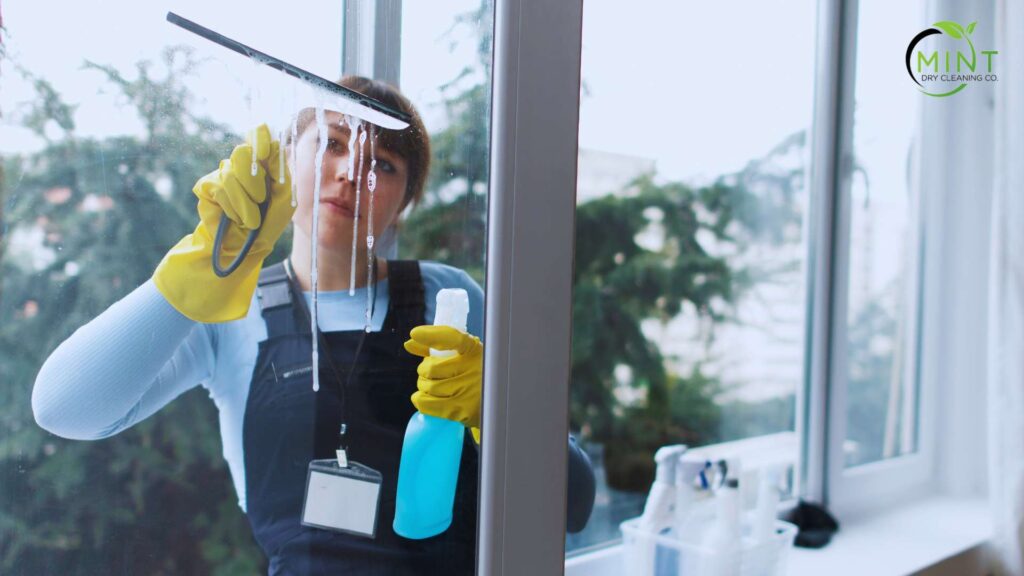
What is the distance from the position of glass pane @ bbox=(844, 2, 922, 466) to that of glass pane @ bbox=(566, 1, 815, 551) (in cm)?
14

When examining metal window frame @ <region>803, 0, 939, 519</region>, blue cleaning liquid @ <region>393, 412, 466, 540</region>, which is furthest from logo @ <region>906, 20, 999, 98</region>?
blue cleaning liquid @ <region>393, 412, 466, 540</region>

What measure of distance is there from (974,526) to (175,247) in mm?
1684

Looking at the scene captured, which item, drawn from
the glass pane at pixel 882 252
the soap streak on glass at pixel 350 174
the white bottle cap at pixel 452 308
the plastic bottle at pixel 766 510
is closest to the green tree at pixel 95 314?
the soap streak on glass at pixel 350 174

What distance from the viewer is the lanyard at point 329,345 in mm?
646

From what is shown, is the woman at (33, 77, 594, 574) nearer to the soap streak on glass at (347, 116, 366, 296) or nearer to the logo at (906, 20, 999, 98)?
the soap streak on glass at (347, 116, 366, 296)

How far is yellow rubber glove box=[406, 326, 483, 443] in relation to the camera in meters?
0.71

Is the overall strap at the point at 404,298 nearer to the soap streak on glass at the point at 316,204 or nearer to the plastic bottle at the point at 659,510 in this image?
the soap streak on glass at the point at 316,204

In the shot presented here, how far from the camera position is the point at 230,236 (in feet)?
1.99

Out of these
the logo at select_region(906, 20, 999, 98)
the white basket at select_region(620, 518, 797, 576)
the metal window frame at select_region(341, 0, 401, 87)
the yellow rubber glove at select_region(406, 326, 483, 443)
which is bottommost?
the white basket at select_region(620, 518, 797, 576)

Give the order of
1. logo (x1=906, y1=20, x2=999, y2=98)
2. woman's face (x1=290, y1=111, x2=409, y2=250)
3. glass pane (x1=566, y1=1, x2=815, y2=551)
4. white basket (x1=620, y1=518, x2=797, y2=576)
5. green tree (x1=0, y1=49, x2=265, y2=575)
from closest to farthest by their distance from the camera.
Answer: green tree (x1=0, y1=49, x2=265, y2=575) → woman's face (x1=290, y1=111, x2=409, y2=250) → white basket (x1=620, y1=518, x2=797, y2=576) → glass pane (x1=566, y1=1, x2=815, y2=551) → logo (x1=906, y1=20, x2=999, y2=98)

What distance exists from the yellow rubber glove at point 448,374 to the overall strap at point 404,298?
0.01 metres

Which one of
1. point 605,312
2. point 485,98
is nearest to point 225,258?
point 485,98

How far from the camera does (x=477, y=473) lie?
727 mm

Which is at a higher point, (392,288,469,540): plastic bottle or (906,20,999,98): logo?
(906,20,999,98): logo
